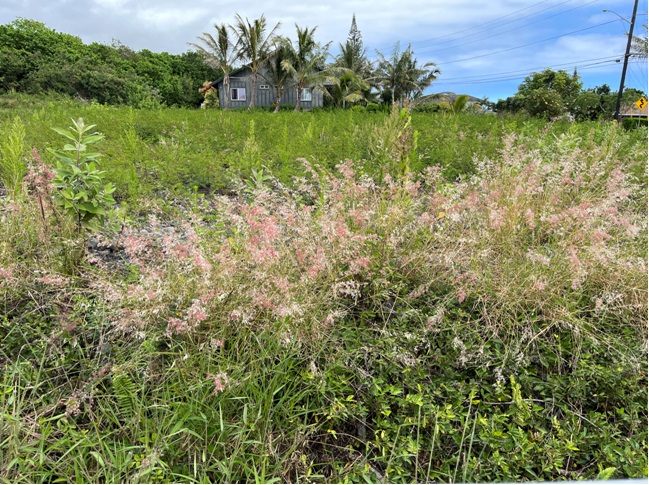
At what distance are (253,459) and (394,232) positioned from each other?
4.46ft

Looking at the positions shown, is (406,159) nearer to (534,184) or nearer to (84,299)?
(534,184)

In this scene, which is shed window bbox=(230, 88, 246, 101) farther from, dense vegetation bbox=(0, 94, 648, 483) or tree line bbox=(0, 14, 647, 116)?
dense vegetation bbox=(0, 94, 648, 483)

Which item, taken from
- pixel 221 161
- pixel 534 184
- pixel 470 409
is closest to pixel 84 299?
pixel 470 409

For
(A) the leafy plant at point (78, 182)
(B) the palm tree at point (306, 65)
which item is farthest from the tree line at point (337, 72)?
(A) the leafy plant at point (78, 182)

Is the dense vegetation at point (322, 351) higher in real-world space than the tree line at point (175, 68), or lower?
lower

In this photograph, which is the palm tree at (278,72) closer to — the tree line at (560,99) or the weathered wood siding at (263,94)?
the weathered wood siding at (263,94)

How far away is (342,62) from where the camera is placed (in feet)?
93.1

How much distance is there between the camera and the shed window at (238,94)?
3203 centimetres

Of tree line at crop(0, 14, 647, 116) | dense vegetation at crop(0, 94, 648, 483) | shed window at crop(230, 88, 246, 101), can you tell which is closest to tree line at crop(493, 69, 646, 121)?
tree line at crop(0, 14, 647, 116)

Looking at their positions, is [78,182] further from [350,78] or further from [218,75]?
[218,75]

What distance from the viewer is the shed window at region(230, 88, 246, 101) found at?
32031 mm

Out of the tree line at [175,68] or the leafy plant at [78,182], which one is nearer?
the leafy plant at [78,182]

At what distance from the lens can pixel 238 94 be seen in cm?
3262

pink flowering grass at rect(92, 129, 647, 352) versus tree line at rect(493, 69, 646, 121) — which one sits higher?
tree line at rect(493, 69, 646, 121)
